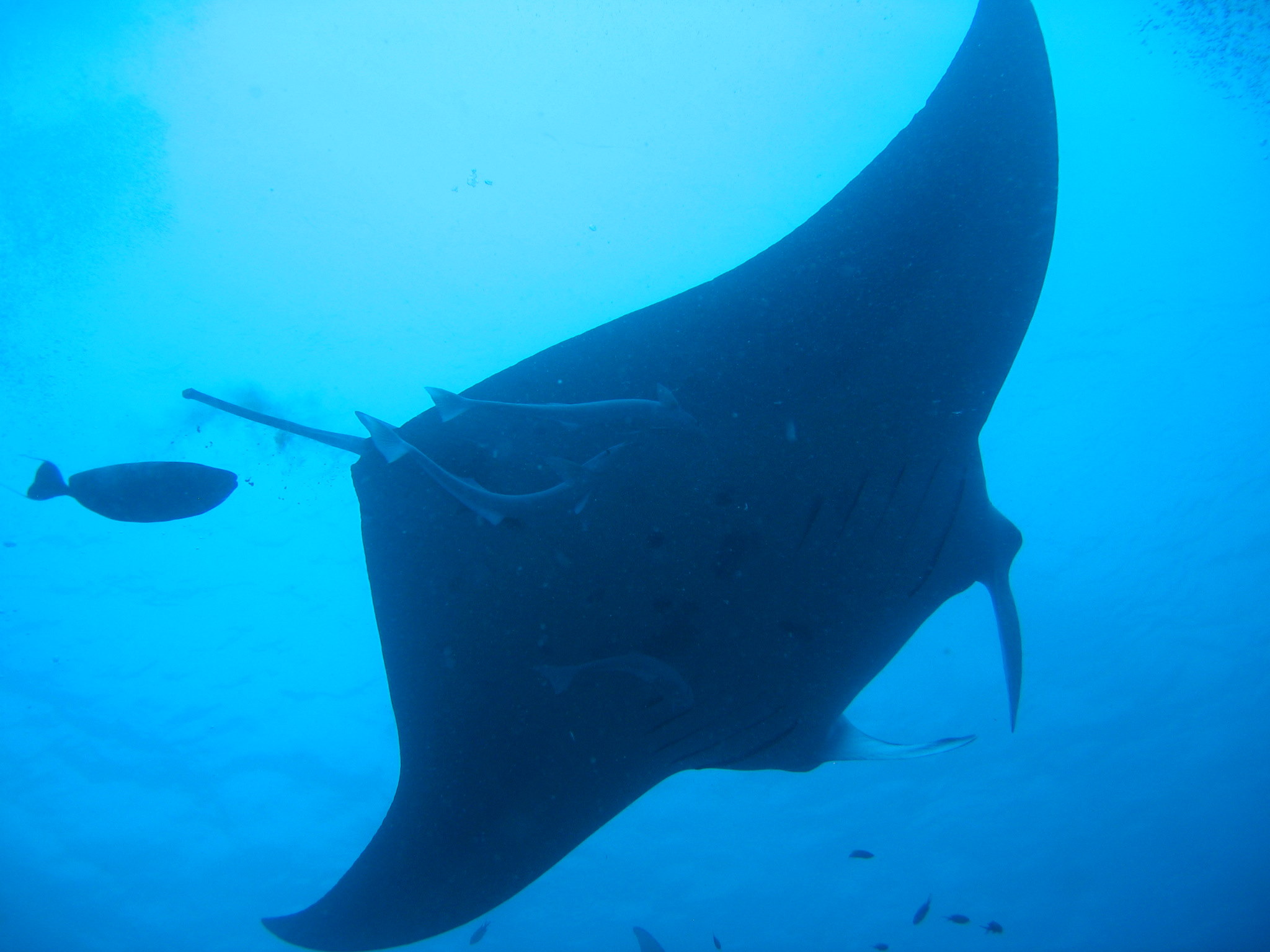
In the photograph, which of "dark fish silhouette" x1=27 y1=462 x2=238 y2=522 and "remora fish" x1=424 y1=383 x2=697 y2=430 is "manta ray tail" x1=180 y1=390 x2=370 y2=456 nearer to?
"remora fish" x1=424 y1=383 x2=697 y2=430

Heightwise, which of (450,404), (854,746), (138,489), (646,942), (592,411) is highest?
(138,489)

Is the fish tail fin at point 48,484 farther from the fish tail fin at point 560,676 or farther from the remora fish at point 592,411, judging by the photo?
the fish tail fin at point 560,676

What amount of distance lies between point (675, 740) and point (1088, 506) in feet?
23.7

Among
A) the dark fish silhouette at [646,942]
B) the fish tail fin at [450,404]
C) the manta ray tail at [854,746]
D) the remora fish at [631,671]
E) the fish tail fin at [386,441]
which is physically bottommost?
the dark fish silhouette at [646,942]

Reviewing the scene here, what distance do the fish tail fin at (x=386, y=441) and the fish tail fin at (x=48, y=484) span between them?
2.52m

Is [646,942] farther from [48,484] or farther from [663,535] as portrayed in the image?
[48,484]

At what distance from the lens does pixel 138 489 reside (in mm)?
3334

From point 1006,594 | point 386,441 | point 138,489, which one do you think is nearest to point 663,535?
point 386,441

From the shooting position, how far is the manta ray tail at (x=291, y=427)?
79.9 inches

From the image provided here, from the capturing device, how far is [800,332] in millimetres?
2359

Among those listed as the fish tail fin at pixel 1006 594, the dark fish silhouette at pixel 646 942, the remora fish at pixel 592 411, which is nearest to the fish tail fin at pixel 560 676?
the remora fish at pixel 592 411

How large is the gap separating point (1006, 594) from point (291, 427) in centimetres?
304

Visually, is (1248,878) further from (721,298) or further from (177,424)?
(177,424)

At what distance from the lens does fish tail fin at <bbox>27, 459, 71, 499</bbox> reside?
3311 mm
